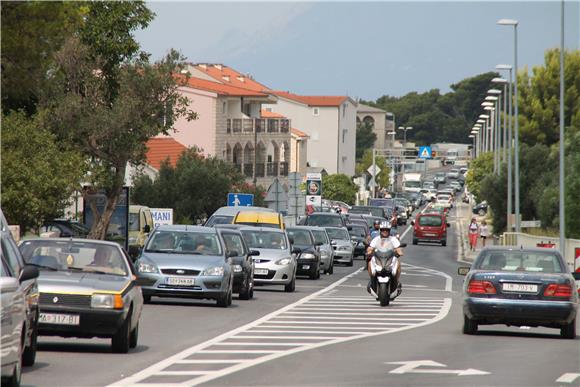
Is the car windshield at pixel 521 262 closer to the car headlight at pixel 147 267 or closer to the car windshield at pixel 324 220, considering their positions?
the car headlight at pixel 147 267

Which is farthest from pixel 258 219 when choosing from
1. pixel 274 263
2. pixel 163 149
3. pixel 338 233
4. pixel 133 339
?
pixel 163 149

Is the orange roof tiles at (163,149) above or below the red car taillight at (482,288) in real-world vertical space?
above

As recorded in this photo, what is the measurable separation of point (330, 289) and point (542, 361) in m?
19.9

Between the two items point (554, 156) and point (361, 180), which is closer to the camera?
point (554, 156)

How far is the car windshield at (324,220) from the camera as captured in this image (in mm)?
60406

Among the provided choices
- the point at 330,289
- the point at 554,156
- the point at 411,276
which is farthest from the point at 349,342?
the point at 554,156

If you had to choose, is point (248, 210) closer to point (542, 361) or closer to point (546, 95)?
point (542, 361)

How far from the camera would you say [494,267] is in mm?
22391

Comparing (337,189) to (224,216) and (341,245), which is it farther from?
(224,216)

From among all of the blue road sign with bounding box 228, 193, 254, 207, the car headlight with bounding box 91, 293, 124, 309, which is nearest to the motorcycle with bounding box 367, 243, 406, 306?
the car headlight with bounding box 91, 293, 124, 309

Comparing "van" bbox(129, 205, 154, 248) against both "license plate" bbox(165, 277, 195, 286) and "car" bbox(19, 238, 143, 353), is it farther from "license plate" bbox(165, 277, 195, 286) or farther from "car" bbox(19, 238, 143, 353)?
"car" bbox(19, 238, 143, 353)

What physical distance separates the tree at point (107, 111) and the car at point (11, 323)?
96.8 feet

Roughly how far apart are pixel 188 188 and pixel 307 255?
33.7 meters

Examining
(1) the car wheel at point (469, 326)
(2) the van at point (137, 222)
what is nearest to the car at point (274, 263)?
(1) the car wheel at point (469, 326)
